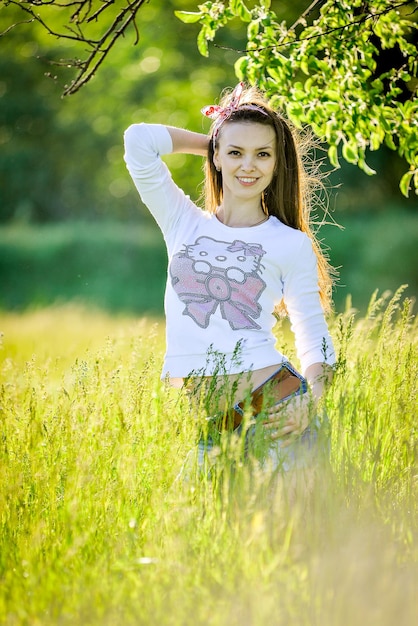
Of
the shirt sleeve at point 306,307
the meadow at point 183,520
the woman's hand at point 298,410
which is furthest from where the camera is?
the shirt sleeve at point 306,307

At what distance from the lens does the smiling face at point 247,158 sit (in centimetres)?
344

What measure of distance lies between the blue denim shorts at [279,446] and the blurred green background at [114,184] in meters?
12.0

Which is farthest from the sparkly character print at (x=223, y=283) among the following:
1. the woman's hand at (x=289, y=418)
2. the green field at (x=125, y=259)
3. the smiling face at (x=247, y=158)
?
the green field at (x=125, y=259)

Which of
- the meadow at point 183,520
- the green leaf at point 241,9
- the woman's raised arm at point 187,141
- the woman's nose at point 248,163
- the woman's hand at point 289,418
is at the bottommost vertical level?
the meadow at point 183,520

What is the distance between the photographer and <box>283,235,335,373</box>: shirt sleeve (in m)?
3.26

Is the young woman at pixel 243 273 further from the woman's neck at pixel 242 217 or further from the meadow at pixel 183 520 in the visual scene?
the meadow at pixel 183 520

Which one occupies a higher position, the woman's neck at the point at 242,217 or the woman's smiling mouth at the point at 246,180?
the woman's smiling mouth at the point at 246,180

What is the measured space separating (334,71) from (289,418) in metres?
1.65

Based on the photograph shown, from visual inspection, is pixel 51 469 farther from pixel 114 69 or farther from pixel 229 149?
pixel 114 69

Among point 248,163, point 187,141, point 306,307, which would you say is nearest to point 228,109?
point 187,141

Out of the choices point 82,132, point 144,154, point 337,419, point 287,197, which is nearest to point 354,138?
point 287,197

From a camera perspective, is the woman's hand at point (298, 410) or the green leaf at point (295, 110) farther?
the green leaf at point (295, 110)

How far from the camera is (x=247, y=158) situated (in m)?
3.44

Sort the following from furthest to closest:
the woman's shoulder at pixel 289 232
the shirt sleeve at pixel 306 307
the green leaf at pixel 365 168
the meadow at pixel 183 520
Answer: the woman's shoulder at pixel 289 232, the shirt sleeve at pixel 306 307, the green leaf at pixel 365 168, the meadow at pixel 183 520
